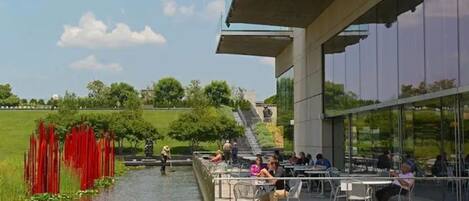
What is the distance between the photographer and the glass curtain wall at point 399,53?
1368 cm

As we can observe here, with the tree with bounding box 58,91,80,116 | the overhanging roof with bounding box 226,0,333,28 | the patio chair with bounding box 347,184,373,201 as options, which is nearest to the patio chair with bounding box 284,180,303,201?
the patio chair with bounding box 347,184,373,201

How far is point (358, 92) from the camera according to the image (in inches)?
837

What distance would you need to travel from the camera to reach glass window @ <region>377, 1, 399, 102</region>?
17.4m

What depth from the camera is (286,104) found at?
39.3 meters

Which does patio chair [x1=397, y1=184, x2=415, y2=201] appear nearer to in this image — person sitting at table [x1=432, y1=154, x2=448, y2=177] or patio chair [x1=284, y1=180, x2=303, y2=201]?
patio chair [x1=284, y1=180, x2=303, y2=201]

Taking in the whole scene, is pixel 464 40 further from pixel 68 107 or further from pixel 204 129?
pixel 68 107

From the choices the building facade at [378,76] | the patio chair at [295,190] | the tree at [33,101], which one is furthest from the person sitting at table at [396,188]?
the tree at [33,101]

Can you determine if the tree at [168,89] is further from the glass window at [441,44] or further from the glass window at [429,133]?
the glass window at [441,44]

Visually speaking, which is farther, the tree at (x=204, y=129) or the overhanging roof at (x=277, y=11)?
the tree at (x=204, y=129)

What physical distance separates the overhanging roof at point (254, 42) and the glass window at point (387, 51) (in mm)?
14932

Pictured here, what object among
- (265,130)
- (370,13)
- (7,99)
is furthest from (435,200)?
(7,99)

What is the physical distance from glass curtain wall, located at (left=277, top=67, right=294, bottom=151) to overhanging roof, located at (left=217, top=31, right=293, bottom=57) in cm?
153

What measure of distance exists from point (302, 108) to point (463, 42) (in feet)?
59.7

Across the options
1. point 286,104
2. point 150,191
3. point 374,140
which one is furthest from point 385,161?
point 286,104
